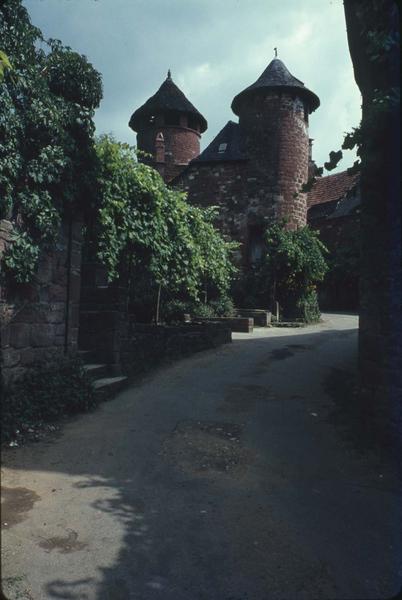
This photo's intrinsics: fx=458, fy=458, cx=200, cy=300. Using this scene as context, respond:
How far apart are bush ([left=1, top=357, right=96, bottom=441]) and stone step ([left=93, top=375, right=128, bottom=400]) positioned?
0.25 metres

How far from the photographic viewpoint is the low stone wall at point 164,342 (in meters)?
8.01

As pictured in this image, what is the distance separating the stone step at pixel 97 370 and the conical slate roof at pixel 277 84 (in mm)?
15307

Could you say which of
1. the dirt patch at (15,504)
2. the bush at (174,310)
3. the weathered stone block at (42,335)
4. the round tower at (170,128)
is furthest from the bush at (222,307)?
the round tower at (170,128)

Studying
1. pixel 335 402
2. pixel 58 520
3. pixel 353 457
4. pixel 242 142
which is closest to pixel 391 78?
pixel 353 457

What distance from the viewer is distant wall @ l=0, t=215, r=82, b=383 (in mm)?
5250

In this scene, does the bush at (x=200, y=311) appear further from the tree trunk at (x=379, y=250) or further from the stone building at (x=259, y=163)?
the tree trunk at (x=379, y=250)

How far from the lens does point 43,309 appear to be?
593 centimetres

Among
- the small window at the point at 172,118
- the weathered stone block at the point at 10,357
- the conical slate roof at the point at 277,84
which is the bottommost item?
the weathered stone block at the point at 10,357

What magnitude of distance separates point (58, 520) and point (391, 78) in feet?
15.4

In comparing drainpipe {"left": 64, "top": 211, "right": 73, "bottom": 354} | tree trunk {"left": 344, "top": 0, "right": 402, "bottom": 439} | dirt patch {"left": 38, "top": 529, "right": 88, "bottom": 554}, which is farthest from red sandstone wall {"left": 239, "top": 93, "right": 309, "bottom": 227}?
dirt patch {"left": 38, "top": 529, "right": 88, "bottom": 554}

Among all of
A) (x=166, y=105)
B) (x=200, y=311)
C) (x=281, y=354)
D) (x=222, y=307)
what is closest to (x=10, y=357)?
(x=281, y=354)

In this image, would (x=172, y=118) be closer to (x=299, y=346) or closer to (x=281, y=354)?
(x=299, y=346)

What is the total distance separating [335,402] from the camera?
21.4 ft

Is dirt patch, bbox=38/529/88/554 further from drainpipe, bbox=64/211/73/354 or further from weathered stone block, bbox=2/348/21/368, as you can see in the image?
drainpipe, bbox=64/211/73/354
